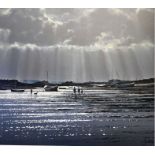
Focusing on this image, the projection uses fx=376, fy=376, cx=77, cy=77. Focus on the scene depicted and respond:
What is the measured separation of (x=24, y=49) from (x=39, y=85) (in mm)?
268

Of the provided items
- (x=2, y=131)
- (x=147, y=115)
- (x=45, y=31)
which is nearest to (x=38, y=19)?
(x=45, y=31)

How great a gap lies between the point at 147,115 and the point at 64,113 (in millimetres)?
556

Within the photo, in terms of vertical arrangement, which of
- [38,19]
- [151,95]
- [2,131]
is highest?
[38,19]

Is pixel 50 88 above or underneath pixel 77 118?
above

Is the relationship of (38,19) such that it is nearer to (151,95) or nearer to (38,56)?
(38,56)

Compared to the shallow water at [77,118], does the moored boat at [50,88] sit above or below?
above

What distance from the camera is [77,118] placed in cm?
255

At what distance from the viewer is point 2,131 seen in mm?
2541

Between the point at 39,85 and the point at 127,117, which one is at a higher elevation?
the point at 39,85

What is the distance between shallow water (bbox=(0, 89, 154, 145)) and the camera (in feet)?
8.20

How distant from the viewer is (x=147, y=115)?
2.51 meters

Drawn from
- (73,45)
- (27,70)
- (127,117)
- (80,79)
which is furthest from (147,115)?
(27,70)

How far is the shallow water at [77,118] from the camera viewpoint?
2.50m

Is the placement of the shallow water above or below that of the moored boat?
below
